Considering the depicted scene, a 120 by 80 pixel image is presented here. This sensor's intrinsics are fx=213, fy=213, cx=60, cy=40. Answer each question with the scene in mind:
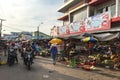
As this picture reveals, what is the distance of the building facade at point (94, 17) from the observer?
59.4 ft

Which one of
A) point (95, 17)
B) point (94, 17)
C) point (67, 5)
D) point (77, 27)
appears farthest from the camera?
point (67, 5)

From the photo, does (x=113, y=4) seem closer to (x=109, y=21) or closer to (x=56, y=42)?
(x=109, y=21)

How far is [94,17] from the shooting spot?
65.9 feet

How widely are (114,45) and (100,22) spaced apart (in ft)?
10.2

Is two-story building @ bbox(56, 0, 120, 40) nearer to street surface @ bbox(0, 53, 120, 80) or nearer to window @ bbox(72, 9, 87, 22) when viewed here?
window @ bbox(72, 9, 87, 22)

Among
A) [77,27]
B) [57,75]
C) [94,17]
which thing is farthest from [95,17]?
[57,75]

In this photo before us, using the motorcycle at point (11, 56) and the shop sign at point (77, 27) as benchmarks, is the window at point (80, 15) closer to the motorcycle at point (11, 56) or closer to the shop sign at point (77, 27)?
the shop sign at point (77, 27)

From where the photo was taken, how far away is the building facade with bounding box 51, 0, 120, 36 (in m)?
18.1

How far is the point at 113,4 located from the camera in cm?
2038

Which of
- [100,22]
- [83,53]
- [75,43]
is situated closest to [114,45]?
[100,22]

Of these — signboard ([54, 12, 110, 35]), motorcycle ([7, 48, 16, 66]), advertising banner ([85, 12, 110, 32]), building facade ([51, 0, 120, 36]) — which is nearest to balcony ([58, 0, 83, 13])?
building facade ([51, 0, 120, 36])

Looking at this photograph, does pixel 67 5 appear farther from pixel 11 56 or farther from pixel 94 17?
pixel 11 56

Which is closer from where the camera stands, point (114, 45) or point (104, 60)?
point (104, 60)

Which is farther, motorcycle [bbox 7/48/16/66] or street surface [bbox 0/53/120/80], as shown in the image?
motorcycle [bbox 7/48/16/66]
